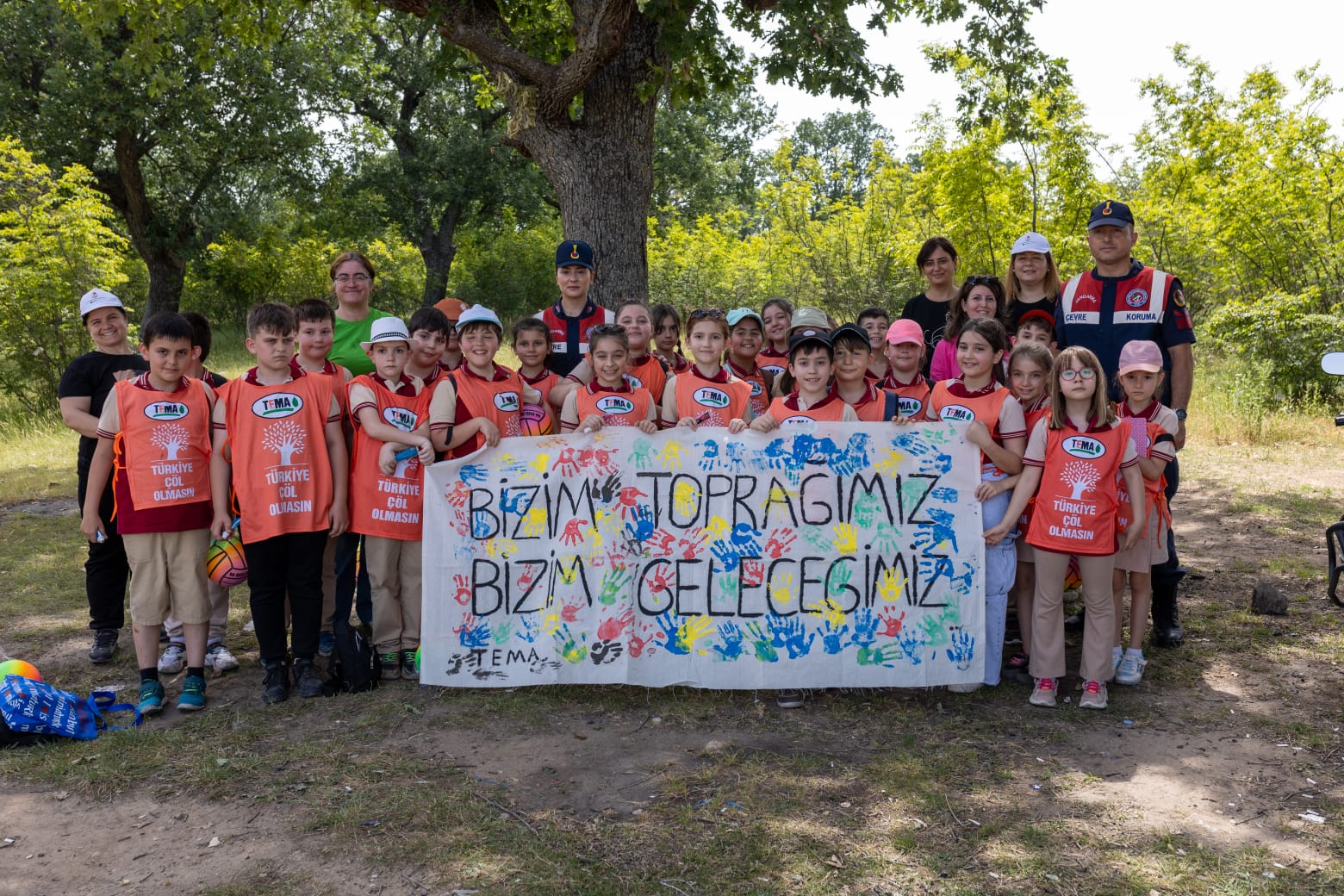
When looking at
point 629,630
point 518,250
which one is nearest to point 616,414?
point 629,630

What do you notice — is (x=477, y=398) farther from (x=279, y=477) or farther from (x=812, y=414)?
(x=812, y=414)

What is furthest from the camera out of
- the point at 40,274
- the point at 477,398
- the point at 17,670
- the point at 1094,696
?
the point at 40,274

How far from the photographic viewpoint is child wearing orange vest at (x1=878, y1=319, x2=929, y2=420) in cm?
526

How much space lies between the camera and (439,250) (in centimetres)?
3266

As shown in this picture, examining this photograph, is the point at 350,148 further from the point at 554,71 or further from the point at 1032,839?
the point at 1032,839

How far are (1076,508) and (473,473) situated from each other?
2.87 m

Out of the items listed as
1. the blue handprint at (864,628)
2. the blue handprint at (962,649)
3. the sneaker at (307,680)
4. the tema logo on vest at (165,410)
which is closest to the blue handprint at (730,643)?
the blue handprint at (864,628)

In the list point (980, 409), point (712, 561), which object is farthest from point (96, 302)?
point (980, 409)

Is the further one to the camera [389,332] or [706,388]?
[706,388]

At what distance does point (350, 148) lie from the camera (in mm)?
30562

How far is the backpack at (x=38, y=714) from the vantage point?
14.5 feet

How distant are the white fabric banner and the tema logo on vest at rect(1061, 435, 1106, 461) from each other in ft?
1.48

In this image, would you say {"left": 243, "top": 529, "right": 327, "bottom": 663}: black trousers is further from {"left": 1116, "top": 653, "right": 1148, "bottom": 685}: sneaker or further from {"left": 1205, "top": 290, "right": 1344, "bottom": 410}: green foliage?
{"left": 1205, "top": 290, "right": 1344, "bottom": 410}: green foliage

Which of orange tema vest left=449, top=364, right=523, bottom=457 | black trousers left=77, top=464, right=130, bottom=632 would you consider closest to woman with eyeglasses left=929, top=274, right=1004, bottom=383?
orange tema vest left=449, top=364, right=523, bottom=457
